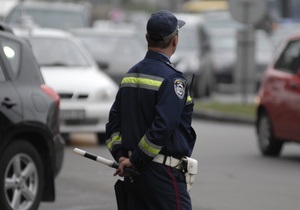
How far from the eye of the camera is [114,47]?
23797 mm

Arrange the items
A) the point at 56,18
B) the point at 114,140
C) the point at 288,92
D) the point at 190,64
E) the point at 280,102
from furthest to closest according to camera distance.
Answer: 1. the point at 190,64
2. the point at 56,18
3. the point at 280,102
4. the point at 288,92
5. the point at 114,140

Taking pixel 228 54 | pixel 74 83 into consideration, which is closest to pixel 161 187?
pixel 74 83

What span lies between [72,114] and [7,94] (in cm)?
740

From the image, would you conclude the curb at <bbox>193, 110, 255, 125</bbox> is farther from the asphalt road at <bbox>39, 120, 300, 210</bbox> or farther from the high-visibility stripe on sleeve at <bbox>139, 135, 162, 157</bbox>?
the high-visibility stripe on sleeve at <bbox>139, 135, 162, 157</bbox>

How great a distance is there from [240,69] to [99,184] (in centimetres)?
1454

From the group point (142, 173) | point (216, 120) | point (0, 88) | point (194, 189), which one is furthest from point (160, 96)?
point (216, 120)

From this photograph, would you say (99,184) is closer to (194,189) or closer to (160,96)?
(194,189)

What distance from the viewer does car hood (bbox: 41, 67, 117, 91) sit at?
17109 millimetres

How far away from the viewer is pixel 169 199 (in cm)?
658

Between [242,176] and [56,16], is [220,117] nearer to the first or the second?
[56,16]

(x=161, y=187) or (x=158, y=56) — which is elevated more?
(x=158, y=56)

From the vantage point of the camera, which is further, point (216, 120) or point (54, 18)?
point (54, 18)

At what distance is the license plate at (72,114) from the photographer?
55.7 feet

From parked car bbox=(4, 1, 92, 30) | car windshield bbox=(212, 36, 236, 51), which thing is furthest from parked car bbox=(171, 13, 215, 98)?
car windshield bbox=(212, 36, 236, 51)
